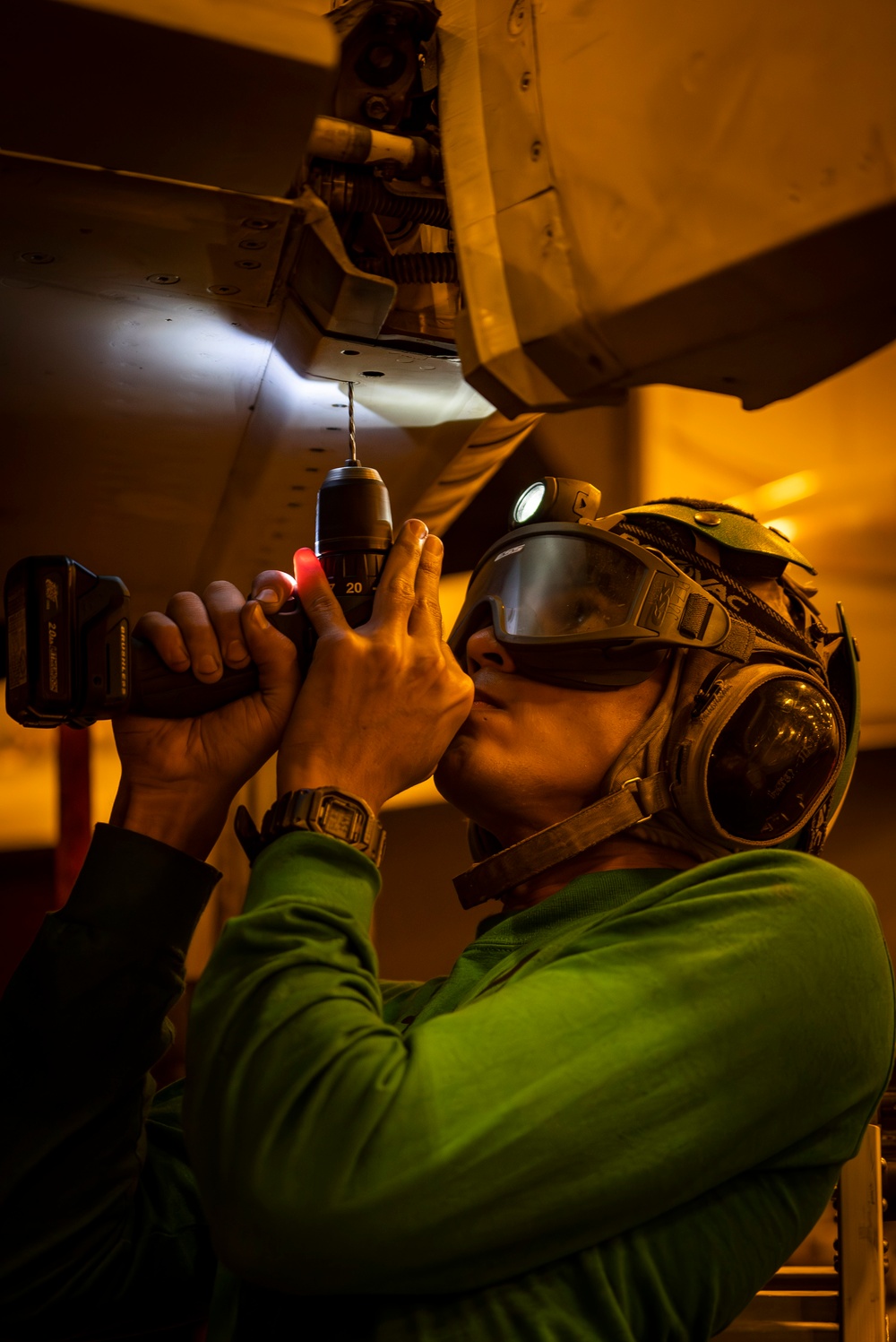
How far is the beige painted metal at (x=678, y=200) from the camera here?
2.59 ft

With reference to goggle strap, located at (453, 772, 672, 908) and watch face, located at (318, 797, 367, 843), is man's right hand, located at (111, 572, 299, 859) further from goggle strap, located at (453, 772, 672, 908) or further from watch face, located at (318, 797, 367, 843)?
goggle strap, located at (453, 772, 672, 908)

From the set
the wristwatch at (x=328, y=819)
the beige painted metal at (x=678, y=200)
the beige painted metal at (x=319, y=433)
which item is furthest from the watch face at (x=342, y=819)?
the beige painted metal at (x=319, y=433)

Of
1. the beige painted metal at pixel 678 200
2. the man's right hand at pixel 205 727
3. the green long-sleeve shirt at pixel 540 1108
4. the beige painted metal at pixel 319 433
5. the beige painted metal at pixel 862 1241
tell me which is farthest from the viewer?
the beige painted metal at pixel 862 1241

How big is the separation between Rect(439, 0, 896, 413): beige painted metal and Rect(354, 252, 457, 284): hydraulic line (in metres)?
0.35

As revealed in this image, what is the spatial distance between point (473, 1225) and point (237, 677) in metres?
0.59

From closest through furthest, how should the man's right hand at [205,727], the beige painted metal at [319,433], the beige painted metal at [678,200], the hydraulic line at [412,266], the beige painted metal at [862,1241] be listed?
the beige painted metal at [678,200] < the man's right hand at [205,727] < the hydraulic line at [412,266] < the beige painted metal at [319,433] < the beige painted metal at [862,1241]

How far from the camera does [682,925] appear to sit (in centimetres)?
105

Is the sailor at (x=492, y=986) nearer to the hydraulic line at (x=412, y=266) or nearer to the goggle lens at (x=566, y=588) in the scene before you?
the goggle lens at (x=566, y=588)

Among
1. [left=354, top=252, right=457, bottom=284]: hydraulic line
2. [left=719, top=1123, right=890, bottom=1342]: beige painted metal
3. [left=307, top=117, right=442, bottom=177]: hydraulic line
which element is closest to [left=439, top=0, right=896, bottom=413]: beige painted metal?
[left=307, top=117, right=442, bottom=177]: hydraulic line

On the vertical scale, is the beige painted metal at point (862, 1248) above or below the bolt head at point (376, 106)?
below

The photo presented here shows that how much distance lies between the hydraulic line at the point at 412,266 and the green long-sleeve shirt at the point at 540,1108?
752 mm

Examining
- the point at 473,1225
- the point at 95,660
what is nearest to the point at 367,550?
the point at 95,660

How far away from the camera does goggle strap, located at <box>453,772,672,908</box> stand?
1.33m

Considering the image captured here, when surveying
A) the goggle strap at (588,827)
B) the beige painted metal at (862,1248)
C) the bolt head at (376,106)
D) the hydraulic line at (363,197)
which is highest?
the bolt head at (376,106)
